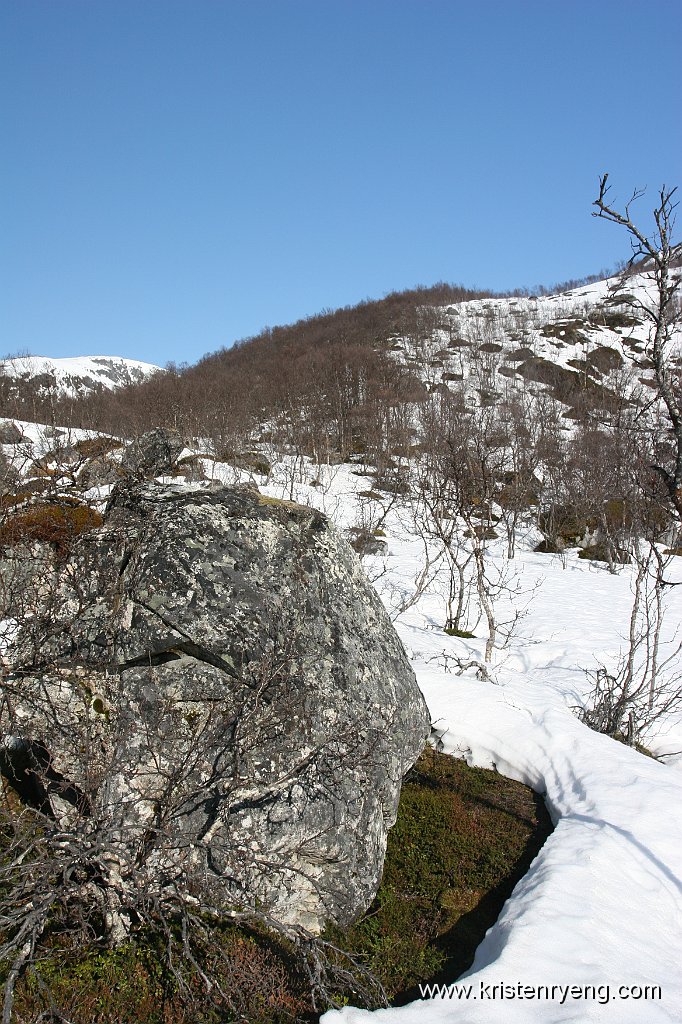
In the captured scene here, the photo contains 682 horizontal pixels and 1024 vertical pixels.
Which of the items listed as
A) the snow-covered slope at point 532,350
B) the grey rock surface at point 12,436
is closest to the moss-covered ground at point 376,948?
the grey rock surface at point 12,436

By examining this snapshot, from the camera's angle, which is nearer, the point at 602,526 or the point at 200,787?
the point at 200,787

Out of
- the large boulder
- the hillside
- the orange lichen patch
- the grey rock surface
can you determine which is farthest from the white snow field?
the grey rock surface

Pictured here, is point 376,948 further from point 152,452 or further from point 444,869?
point 152,452

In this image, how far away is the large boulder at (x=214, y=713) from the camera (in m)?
3.52

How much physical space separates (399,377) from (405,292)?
28760 mm

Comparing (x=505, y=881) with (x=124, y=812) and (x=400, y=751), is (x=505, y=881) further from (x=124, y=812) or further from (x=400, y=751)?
Result: (x=124, y=812)

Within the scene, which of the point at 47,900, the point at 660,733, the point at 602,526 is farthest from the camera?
the point at 602,526

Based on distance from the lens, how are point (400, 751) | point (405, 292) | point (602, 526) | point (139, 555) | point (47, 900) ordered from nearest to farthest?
point (47, 900) < point (139, 555) < point (400, 751) < point (602, 526) < point (405, 292)

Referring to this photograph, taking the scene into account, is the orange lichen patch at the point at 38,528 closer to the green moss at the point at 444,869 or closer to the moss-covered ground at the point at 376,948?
the moss-covered ground at the point at 376,948

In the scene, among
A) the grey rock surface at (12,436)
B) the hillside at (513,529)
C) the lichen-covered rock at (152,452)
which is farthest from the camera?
the grey rock surface at (12,436)

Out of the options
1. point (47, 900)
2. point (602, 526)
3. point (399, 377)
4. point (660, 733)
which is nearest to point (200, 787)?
point (47, 900)

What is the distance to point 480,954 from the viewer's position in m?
3.40

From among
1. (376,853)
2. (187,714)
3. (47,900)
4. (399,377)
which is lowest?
(376,853)

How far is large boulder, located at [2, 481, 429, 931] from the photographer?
3.52m
